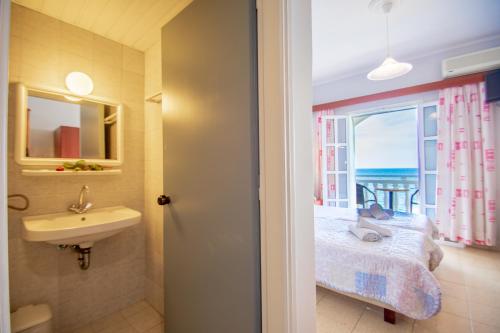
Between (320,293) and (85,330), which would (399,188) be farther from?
(85,330)

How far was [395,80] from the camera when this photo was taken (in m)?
3.19

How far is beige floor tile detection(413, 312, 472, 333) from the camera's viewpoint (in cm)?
143

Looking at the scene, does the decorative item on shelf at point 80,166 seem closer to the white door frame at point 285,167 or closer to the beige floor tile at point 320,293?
the white door frame at point 285,167

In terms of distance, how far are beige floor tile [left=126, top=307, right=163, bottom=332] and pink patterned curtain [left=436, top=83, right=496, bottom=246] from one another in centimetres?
370

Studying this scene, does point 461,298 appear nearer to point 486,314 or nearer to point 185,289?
point 486,314

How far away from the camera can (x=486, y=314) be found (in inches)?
61.7

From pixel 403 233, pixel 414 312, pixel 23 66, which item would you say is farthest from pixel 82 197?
pixel 403 233

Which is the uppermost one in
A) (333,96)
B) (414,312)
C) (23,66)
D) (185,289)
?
(333,96)

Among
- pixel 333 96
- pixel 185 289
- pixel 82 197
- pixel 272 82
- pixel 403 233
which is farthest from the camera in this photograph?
pixel 333 96

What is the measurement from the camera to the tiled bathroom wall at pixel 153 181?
5.36ft

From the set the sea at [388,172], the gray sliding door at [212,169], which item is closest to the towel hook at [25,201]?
the gray sliding door at [212,169]

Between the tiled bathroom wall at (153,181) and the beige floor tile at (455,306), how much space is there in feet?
7.62

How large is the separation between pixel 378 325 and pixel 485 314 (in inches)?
34.5

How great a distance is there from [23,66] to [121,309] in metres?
1.92
